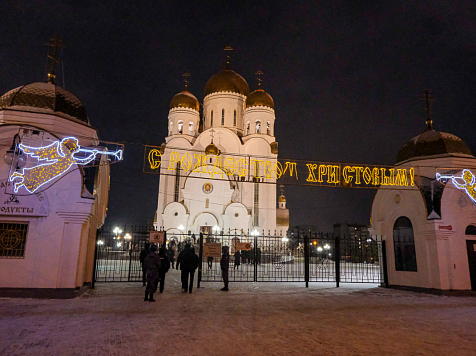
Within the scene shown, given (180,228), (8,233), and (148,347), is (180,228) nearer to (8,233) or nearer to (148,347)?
(8,233)

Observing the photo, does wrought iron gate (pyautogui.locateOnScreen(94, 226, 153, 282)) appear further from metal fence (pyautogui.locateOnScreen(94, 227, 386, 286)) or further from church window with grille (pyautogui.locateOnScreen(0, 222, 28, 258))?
church window with grille (pyautogui.locateOnScreen(0, 222, 28, 258))

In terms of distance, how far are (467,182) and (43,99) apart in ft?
46.0

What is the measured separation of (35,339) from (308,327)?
4.56 meters

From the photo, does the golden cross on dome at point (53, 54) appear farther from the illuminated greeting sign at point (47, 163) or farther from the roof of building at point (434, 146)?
the roof of building at point (434, 146)

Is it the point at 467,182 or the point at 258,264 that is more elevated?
the point at 467,182

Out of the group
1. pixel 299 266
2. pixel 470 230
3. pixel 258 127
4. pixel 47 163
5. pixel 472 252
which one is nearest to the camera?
pixel 47 163

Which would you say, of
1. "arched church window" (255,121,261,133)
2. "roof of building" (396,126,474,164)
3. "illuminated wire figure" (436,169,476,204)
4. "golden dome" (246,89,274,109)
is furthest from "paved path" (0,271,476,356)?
"golden dome" (246,89,274,109)

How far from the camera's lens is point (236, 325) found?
6445 mm

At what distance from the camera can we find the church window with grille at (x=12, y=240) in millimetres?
9094

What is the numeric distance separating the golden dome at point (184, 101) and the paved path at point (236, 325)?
29.2 m

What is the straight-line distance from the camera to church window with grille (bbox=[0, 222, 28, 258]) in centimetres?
909

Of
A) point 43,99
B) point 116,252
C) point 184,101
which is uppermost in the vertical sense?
point 184,101

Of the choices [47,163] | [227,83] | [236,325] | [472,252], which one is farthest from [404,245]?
[227,83]

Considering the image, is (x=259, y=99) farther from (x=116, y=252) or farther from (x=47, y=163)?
(x=47, y=163)
